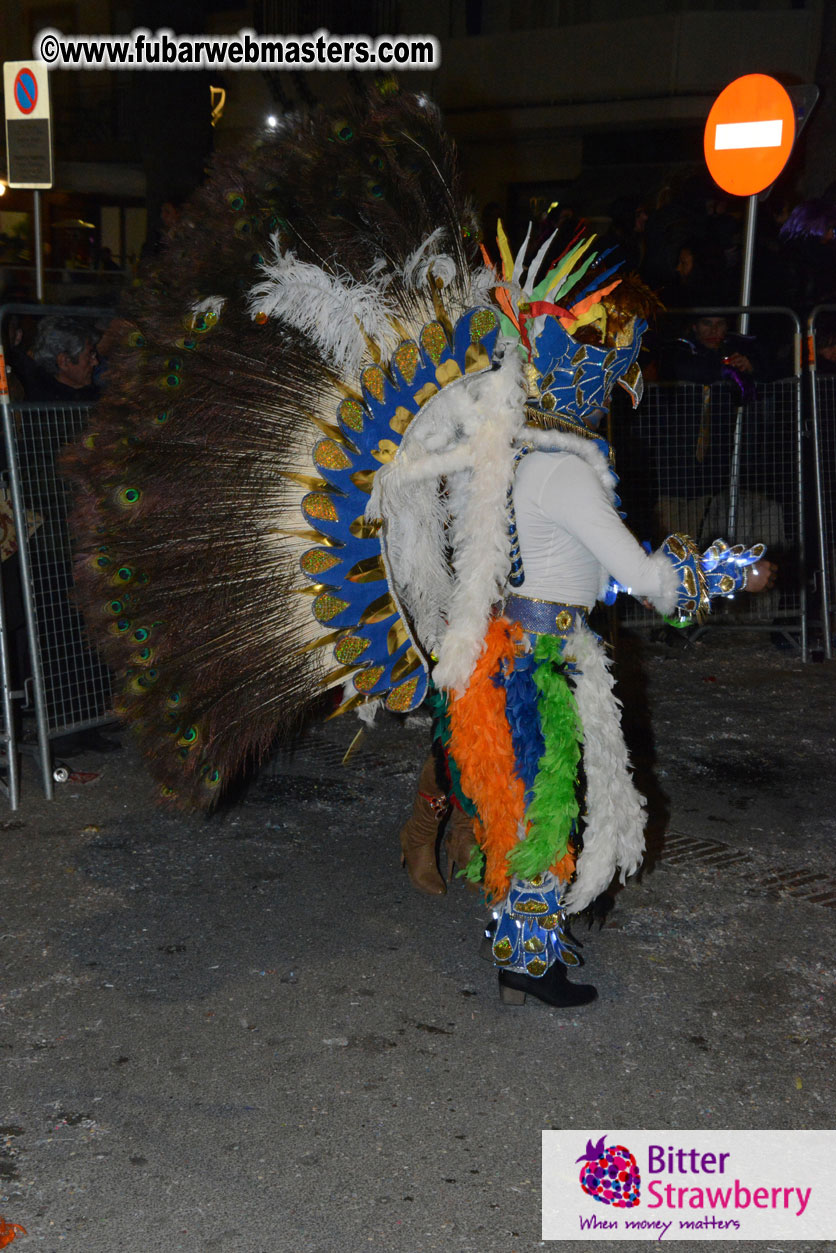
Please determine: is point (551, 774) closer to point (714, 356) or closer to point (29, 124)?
point (714, 356)

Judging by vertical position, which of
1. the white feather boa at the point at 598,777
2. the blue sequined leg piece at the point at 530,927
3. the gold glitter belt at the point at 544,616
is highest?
the gold glitter belt at the point at 544,616

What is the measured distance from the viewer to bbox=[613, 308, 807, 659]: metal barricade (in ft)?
25.0

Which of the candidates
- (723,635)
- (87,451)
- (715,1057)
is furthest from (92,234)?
(715,1057)

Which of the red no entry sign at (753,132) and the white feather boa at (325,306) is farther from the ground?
the red no entry sign at (753,132)

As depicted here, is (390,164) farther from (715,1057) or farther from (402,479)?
(715,1057)

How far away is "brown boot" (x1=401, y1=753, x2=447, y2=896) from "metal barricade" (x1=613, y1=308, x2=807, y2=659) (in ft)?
12.0

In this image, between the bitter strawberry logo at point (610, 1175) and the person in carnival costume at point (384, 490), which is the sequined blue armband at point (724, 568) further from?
the bitter strawberry logo at point (610, 1175)

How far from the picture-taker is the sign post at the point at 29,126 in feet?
22.4

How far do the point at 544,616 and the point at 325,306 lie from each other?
3.66 ft

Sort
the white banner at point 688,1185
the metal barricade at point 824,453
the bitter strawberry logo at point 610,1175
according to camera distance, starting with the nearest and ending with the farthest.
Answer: the white banner at point 688,1185
the bitter strawberry logo at point 610,1175
the metal barricade at point 824,453

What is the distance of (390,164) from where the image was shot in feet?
11.8

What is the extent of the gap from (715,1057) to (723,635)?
16.7ft

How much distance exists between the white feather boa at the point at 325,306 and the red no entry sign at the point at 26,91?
13.7ft

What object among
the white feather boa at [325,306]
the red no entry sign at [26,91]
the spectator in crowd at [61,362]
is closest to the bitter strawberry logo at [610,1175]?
the white feather boa at [325,306]
